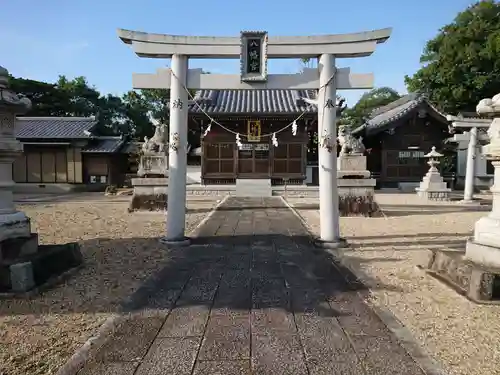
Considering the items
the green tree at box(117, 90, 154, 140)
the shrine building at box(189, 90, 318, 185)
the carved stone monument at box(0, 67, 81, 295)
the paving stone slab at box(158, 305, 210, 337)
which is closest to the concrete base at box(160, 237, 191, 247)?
the carved stone monument at box(0, 67, 81, 295)

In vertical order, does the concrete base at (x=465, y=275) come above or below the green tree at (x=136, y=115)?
below

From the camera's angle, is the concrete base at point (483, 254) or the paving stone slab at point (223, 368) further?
the concrete base at point (483, 254)

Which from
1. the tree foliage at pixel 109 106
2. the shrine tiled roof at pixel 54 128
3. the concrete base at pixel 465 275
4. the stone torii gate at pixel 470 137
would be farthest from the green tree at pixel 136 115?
the concrete base at pixel 465 275

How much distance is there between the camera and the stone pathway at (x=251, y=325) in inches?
114

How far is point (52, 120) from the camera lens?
28.9 meters

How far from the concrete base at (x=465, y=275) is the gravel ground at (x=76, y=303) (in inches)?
148

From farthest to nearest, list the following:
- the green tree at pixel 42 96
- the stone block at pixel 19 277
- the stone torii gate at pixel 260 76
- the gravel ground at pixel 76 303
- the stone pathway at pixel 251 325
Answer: the green tree at pixel 42 96 → the stone torii gate at pixel 260 76 → the stone block at pixel 19 277 → the gravel ground at pixel 76 303 → the stone pathway at pixel 251 325

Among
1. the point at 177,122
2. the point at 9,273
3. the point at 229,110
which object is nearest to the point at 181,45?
the point at 177,122

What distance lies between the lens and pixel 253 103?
74.0ft

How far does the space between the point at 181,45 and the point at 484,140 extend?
15.5 metres

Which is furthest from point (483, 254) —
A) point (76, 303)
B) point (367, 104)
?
point (367, 104)

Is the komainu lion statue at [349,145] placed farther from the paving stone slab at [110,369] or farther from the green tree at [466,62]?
the green tree at [466,62]

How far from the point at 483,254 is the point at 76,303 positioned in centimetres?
463

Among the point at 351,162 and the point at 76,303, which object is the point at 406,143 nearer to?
the point at 351,162
